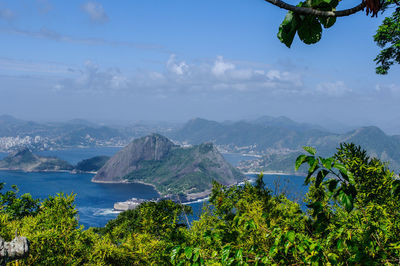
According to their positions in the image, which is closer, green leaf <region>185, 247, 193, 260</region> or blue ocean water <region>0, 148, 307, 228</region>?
green leaf <region>185, 247, 193, 260</region>

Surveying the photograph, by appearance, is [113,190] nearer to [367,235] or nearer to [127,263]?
[127,263]

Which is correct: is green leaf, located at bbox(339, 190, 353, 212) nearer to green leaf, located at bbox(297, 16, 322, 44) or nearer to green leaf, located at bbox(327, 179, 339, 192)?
green leaf, located at bbox(327, 179, 339, 192)

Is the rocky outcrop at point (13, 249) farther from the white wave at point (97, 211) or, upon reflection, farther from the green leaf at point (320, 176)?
the white wave at point (97, 211)

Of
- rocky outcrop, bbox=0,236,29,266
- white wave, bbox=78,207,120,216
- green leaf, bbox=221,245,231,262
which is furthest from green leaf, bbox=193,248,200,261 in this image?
white wave, bbox=78,207,120,216

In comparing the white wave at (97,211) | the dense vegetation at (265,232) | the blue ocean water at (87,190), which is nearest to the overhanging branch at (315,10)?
the dense vegetation at (265,232)

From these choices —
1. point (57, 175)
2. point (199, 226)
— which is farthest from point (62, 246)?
point (57, 175)

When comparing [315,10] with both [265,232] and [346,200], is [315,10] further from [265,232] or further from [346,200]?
[265,232]

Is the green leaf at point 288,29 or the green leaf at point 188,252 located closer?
the green leaf at point 288,29
